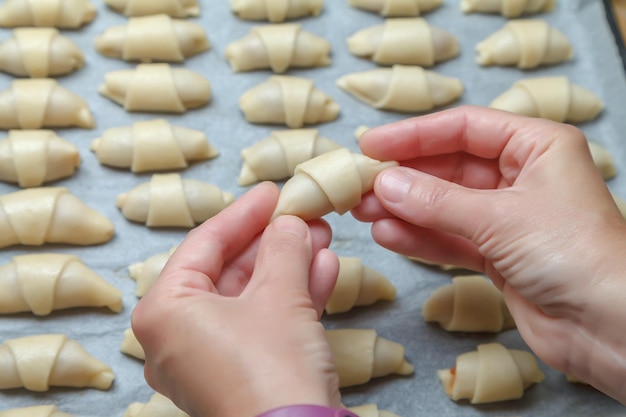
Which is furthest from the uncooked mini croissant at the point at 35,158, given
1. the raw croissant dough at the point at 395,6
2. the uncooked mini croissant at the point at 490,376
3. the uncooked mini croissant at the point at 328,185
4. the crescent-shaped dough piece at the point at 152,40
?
the uncooked mini croissant at the point at 490,376

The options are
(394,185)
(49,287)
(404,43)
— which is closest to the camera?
(394,185)

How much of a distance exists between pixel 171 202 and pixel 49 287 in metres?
0.36

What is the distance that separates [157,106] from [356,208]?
2.35 feet

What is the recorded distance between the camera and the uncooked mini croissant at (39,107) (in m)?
1.76

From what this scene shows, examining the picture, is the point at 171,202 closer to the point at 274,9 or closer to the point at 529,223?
the point at 274,9

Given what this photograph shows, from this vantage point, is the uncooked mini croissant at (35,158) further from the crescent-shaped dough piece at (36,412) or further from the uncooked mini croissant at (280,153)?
the crescent-shaped dough piece at (36,412)

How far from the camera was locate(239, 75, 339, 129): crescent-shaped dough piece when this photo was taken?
1.79 meters

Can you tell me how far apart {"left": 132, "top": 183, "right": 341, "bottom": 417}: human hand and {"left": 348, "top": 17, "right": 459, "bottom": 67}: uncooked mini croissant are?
2.81 feet

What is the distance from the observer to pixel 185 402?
1097 mm

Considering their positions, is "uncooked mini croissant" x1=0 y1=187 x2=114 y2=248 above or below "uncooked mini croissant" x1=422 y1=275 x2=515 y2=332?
above

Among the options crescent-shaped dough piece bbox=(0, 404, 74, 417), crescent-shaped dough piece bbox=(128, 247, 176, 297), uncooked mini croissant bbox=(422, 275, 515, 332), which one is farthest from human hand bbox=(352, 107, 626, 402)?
crescent-shaped dough piece bbox=(0, 404, 74, 417)

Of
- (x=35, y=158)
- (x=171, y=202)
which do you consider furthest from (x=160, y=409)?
(x=35, y=158)

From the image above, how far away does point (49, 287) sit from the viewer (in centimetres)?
155

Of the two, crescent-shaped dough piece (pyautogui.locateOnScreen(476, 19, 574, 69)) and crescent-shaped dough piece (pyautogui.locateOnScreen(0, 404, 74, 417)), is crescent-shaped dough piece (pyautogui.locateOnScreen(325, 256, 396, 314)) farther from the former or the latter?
crescent-shaped dough piece (pyautogui.locateOnScreen(476, 19, 574, 69))
